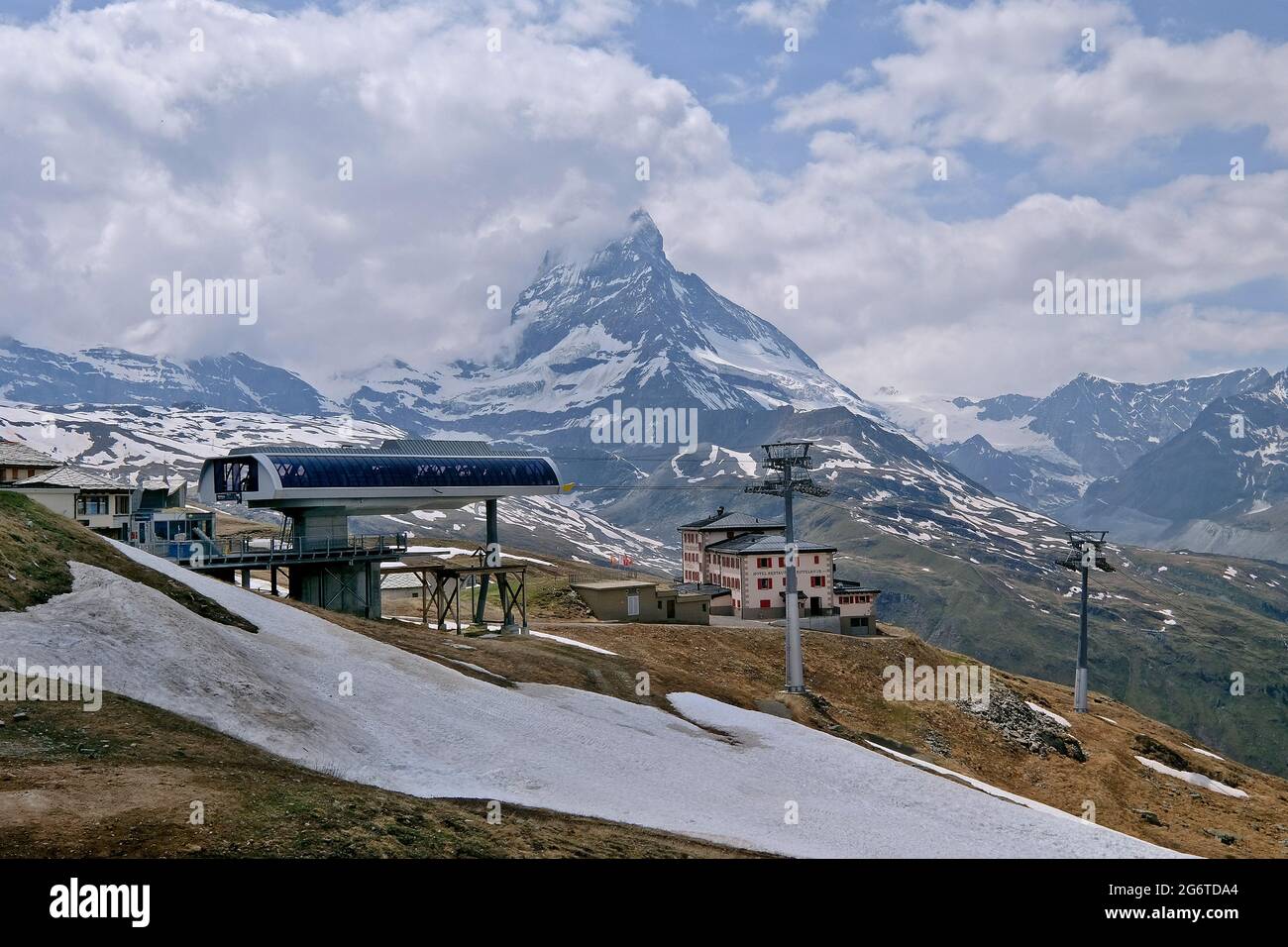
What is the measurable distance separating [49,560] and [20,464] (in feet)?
158

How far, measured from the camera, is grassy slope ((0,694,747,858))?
20.7 metres

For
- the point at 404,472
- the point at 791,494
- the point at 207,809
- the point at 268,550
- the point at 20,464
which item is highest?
the point at 20,464

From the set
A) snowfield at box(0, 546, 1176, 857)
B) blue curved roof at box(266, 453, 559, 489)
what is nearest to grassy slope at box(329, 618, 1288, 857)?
snowfield at box(0, 546, 1176, 857)

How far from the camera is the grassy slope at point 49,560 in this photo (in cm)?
3775

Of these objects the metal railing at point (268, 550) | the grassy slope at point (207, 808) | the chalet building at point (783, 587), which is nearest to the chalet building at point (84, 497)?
the metal railing at point (268, 550)

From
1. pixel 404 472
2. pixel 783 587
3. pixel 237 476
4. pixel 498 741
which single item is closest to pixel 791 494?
pixel 404 472

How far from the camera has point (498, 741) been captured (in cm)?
3934

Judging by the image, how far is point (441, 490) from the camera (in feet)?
276

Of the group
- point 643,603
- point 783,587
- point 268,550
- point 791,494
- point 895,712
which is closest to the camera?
point 268,550

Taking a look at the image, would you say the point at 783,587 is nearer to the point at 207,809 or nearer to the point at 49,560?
the point at 49,560

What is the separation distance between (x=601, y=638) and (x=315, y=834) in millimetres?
55987

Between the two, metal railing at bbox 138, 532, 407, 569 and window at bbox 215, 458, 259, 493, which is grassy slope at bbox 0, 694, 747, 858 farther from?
window at bbox 215, 458, 259, 493
